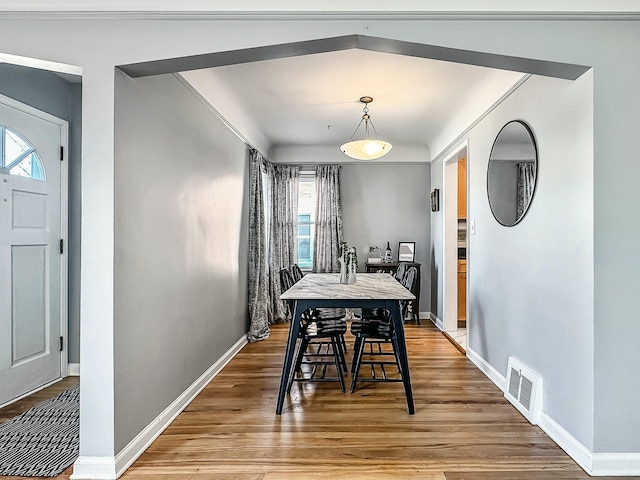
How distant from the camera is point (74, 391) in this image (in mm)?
3020

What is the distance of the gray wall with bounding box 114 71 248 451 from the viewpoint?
205cm

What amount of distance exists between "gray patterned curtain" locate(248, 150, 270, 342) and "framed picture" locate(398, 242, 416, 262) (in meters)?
2.08

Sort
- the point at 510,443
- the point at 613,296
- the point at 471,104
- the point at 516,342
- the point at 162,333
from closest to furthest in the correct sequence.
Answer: the point at 613,296, the point at 510,443, the point at 162,333, the point at 516,342, the point at 471,104

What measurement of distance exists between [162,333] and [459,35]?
2.32m

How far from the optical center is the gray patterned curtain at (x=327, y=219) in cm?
588

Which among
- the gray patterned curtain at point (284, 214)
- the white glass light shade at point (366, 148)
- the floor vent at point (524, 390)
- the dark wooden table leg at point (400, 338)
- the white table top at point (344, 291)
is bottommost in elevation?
the floor vent at point (524, 390)

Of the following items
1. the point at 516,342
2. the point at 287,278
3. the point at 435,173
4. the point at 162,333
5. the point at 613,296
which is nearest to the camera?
the point at 613,296

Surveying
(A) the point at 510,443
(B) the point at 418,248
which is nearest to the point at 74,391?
(A) the point at 510,443

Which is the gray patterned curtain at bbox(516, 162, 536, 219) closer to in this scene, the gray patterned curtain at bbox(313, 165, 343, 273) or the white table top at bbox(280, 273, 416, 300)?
the white table top at bbox(280, 273, 416, 300)

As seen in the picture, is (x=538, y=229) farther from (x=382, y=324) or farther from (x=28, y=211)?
(x=28, y=211)

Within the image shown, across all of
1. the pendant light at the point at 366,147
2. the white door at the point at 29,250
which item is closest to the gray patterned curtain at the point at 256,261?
the pendant light at the point at 366,147

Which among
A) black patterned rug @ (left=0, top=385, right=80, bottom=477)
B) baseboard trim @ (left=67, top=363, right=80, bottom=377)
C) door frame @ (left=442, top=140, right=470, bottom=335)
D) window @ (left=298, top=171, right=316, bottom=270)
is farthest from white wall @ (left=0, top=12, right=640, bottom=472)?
window @ (left=298, top=171, right=316, bottom=270)

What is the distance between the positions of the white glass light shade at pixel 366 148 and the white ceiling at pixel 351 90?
1.34 ft

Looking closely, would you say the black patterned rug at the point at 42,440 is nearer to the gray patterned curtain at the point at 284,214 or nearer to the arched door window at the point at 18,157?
the arched door window at the point at 18,157
